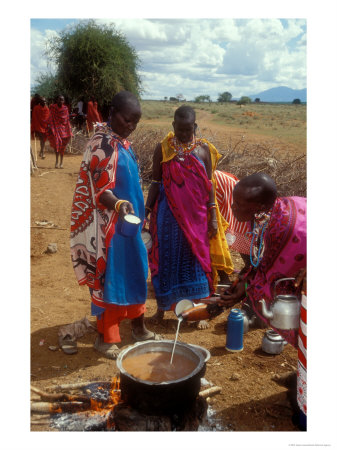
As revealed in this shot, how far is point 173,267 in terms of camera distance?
375cm

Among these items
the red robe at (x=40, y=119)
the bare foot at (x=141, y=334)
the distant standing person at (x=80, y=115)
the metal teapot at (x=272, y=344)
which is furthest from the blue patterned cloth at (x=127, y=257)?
the distant standing person at (x=80, y=115)

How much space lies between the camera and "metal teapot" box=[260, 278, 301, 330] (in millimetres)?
2391

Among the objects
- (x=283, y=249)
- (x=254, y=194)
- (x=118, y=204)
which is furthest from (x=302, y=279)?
(x=118, y=204)

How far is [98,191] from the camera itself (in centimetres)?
294

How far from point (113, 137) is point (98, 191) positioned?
388mm

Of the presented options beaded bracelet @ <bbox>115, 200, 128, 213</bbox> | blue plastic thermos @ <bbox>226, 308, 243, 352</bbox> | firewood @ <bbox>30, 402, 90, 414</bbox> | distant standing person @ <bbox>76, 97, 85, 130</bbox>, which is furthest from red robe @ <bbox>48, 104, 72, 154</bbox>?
firewood @ <bbox>30, 402, 90, 414</bbox>

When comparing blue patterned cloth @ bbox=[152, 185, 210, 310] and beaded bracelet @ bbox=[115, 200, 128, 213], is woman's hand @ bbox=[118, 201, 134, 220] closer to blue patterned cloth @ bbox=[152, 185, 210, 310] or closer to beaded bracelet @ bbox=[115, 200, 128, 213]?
beaded bracelet @ bbox=[115, 200, 128, 213]

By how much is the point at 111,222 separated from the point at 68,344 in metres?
1.14

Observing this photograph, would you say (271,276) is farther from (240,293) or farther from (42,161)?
(42,161)

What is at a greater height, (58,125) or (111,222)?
(58,125)

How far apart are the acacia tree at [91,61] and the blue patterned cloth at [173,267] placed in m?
14.1

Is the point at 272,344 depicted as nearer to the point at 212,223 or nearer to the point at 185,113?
the point at 212,223

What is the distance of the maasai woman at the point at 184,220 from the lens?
3.60 m

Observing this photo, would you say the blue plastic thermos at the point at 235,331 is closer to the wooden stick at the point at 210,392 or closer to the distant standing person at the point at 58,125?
the wooden stick at the point at 210,392
